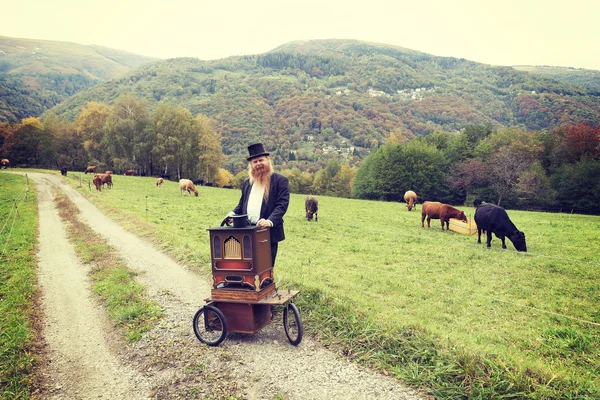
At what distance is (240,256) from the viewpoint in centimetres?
563

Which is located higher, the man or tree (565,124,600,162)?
tree (565,124,600,162)

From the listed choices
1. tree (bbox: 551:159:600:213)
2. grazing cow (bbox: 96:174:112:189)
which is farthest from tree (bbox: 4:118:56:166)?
tree (bbox: 551:159:600:213)

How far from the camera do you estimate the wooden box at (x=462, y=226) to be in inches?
790

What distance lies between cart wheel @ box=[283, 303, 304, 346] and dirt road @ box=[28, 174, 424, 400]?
0.15m

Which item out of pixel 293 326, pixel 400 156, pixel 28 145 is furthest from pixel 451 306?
pixel 28 145

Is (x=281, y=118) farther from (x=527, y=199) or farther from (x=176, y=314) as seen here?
(x=176, y=314)

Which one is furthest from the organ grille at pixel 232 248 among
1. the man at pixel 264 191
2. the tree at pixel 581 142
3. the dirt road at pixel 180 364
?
the tree at pixel 581 142

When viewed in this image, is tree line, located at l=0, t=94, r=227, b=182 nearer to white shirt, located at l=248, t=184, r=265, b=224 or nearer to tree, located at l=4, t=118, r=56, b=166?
tree, located at l=4, t=118, r=56, b=166

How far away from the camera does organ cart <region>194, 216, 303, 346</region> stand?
5.57m

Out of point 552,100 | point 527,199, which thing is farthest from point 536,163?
point 552,100

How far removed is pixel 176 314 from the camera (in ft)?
24.1

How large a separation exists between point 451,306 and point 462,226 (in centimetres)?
1373

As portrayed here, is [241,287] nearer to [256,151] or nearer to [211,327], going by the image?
[211,327]

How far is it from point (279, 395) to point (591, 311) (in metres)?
8.32
